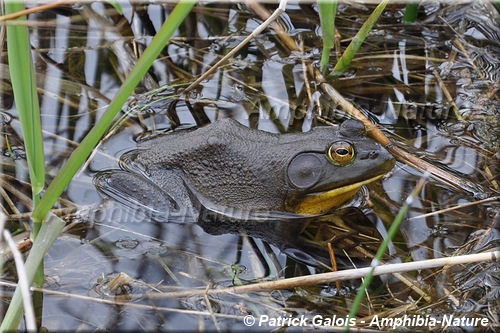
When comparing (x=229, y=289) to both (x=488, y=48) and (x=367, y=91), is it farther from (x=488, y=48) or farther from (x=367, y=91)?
(x=488, y=48)

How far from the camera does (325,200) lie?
3.75 meters

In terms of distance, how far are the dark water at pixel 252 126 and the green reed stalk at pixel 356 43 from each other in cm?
15

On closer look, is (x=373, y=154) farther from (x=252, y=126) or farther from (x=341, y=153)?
(x=252, y=126)

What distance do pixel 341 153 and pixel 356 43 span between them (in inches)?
39.7

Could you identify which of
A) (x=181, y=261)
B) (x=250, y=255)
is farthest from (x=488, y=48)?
(x=181, y=261)

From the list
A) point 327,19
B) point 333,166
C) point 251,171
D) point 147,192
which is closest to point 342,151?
point 333,166

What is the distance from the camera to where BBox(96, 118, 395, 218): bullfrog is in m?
3.60

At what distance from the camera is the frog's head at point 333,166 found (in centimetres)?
354

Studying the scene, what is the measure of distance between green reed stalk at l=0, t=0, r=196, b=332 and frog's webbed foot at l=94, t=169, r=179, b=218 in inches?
42.3

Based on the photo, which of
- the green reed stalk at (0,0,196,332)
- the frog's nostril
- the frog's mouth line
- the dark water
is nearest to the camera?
the green reed stalk at (0,0,196,332)

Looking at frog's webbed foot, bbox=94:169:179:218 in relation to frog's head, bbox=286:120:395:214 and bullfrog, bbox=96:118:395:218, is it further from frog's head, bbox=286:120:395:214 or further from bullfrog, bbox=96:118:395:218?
frog's head, bbox=286:120:395:214

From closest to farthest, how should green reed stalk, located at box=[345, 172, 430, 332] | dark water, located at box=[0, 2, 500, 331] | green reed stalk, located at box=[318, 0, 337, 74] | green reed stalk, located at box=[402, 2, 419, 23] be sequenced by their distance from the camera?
green reed stalk, located at box=[345, 172, 430, 332]
dark water, located at box=[0, 2, 500, 331]
green reed stalk, located at box=[318, 0, 337, 74]
green reed stalk, located at box=[402, 2, 419, 23]

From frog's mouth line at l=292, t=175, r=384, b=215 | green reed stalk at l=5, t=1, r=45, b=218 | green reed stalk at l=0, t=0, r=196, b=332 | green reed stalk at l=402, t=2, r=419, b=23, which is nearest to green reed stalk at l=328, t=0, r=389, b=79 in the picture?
green reed stalk at l=402, t=2, r=419, b=23

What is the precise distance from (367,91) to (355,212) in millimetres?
1206
